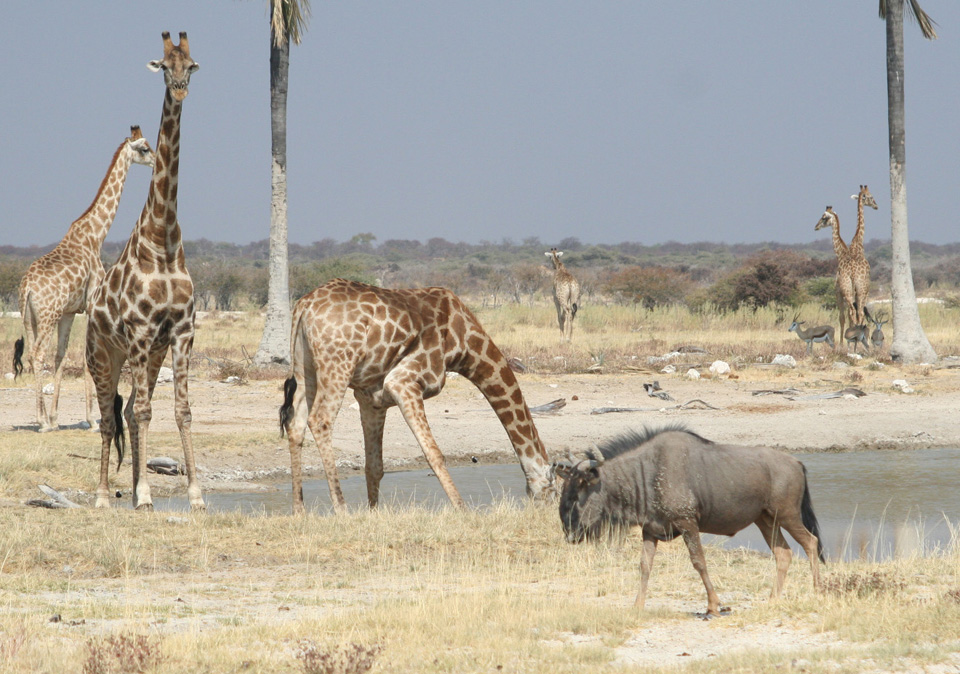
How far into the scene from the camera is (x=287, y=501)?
39.7 feet

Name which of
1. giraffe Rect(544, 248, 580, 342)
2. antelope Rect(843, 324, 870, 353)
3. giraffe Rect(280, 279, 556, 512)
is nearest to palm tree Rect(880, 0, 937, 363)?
antelope Rect(843, 324, 870, 353)

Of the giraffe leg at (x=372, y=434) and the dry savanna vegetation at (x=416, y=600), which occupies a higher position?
the giraffe leg at (x=372, y=434)

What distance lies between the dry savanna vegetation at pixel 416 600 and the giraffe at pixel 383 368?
2.40ft

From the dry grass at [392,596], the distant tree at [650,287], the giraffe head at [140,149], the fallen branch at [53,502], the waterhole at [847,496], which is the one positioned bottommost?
the waterhole at [847,496]

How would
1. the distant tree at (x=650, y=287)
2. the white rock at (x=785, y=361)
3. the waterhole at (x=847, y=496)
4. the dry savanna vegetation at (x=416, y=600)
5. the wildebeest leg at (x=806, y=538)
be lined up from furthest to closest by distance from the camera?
the distant tree at (x=650, y=287) < the white rock at (x=785, y=361) < the waterhole at (x=847, y=496) < the wildebeest leg at (x=806, y=538) < the dry savanna vegetation at (x=416, y=600)

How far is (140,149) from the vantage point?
42.0 ft

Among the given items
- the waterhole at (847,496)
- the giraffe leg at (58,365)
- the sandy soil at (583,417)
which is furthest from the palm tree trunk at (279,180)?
the waterhole at (847,496)

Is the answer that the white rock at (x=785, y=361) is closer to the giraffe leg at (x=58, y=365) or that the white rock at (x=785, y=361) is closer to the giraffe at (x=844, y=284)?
the giraffe at (x=844, y=284)

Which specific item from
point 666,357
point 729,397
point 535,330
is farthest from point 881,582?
point 535,330

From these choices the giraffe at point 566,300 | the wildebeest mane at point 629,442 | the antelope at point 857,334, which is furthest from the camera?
the giraffe at point 566,300

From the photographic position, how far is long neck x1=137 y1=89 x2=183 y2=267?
10.1 meters

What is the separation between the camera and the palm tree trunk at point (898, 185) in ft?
73.9

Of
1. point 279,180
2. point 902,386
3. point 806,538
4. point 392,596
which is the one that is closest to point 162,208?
point 392,596

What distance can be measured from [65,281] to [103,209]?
1.03m
